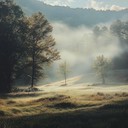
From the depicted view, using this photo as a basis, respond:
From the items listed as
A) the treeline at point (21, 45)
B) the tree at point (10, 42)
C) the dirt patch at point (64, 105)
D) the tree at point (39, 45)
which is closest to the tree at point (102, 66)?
the treeline at point (21, 45)

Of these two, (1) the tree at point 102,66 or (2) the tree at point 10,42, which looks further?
(1) the tree at point 102,66

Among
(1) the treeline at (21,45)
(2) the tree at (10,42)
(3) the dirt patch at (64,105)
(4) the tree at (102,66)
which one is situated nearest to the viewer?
(3) the dirt patch at (64,105)

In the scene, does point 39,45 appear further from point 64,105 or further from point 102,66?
point 102,66

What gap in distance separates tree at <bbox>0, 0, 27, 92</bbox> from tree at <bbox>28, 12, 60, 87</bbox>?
3143 mm

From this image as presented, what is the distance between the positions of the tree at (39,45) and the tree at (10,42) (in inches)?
124

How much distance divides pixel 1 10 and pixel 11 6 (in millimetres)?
2231

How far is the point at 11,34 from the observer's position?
6431cm

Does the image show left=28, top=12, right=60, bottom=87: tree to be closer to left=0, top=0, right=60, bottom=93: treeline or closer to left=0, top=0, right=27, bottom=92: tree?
left=0, top=0, right=60, bottom=93: treeline

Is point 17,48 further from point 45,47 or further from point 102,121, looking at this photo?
point 102,121

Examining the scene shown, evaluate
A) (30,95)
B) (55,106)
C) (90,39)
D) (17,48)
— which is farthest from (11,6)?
(90,39)

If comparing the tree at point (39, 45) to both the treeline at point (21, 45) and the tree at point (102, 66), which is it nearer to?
the treeline at point (21, 45)

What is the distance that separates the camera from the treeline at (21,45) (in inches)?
2511

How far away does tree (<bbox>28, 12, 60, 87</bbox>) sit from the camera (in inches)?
2803

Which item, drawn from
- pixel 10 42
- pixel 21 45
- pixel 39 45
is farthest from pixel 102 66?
pixel 10 42
